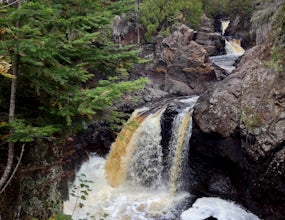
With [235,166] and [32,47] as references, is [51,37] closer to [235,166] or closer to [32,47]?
[32,47]

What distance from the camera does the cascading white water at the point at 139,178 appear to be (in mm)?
9797

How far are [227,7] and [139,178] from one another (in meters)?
28.2

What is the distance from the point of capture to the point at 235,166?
32.8 ft

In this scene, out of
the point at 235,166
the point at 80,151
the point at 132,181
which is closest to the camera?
the point at 235,166

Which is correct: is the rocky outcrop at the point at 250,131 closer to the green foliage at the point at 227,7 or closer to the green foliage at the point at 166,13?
the green foliage at the point at 166,13

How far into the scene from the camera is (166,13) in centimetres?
2500

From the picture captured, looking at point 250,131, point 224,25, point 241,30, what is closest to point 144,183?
point 250,131

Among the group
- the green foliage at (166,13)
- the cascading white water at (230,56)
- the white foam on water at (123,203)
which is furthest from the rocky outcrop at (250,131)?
the green foliage at (166,13)

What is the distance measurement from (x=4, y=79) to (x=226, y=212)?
7.38m

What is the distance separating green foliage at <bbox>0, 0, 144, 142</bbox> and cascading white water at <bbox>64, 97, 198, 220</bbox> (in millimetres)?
5460

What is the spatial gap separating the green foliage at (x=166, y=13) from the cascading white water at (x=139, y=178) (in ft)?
44.8

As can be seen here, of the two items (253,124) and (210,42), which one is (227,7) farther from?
(253,124)

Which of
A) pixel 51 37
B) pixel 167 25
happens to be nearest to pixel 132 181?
pixel 51 37

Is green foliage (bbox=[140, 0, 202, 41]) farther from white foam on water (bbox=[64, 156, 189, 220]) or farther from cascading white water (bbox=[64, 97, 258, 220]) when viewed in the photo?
white foam on water (bbox=[64, 156, 189, 220])
